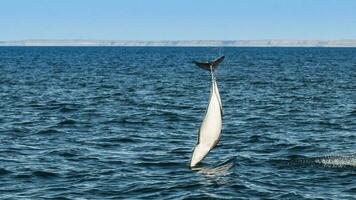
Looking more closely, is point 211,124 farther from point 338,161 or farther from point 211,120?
point 338,161

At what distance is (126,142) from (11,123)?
931 centimetres

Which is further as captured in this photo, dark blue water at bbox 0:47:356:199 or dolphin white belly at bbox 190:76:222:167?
dark blue water at bbox 0:47:356:199

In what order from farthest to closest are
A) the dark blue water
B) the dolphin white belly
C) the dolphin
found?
the dark blue water → the dolphin white belly → the dolphin

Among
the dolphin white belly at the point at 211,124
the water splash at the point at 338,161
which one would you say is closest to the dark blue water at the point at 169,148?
the water splash at the point at 338,161

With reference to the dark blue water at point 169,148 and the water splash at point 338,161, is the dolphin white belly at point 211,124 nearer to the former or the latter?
the dark blue water at point 169,148

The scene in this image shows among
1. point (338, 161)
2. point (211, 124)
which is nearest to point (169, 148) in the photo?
point (338, 161)

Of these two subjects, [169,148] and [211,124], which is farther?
[169,148]

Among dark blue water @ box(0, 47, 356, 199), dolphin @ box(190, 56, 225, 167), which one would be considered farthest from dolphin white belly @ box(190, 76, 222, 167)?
dark blue water @ box(0, 47, 356, 199)

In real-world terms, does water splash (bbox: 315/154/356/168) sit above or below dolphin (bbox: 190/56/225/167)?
below

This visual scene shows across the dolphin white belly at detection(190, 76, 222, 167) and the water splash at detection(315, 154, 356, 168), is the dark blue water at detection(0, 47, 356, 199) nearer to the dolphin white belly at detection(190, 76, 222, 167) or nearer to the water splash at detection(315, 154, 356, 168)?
the water splash at detection(315, 154, 356, 168)

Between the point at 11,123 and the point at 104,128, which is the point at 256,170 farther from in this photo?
the point at 11,123

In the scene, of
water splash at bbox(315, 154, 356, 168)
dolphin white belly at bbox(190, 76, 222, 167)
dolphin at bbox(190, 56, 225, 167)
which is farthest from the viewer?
water splash at bbox(315, 154, 356, 168)

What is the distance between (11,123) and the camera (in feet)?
121

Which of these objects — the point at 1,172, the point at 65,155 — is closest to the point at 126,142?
the point at 65,155
